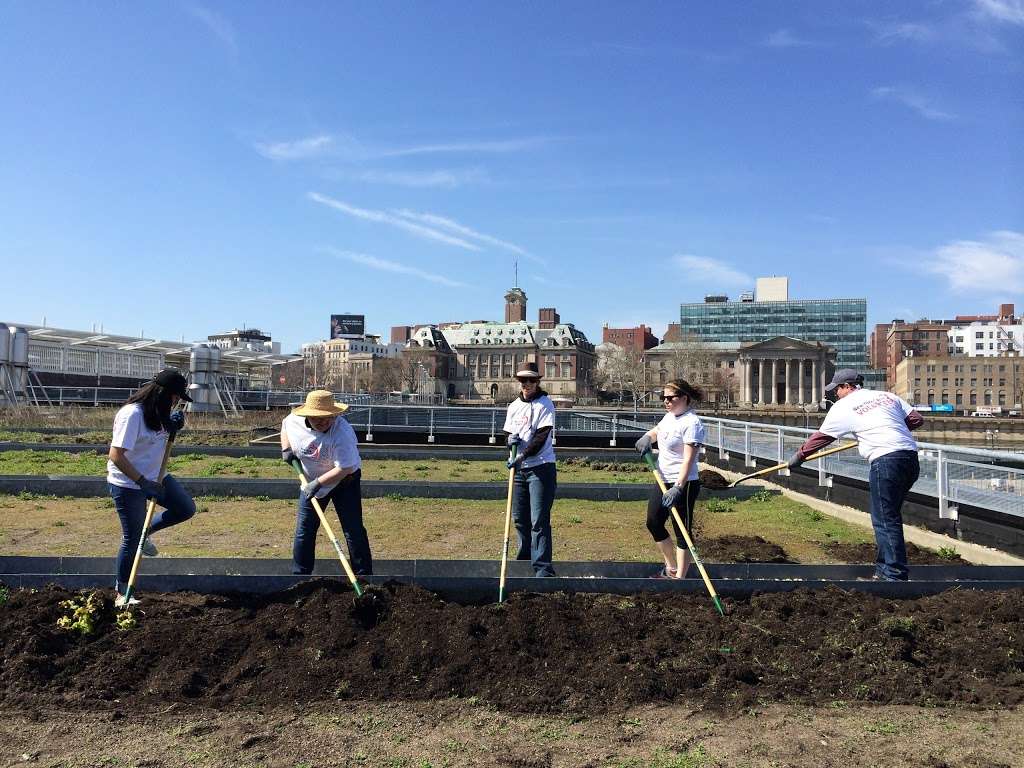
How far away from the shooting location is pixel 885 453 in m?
6.38

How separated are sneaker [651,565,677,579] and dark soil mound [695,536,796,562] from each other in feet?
5.01

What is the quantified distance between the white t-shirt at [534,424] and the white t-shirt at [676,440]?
3.20 feet

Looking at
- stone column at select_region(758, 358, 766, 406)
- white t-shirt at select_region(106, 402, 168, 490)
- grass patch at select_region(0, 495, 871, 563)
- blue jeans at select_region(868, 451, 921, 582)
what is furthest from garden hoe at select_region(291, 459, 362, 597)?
stone column at select_region(758, 358, 766, 406)

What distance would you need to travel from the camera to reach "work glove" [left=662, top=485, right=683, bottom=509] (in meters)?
6.42

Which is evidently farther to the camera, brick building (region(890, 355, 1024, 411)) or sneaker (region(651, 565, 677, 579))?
brick building (region(890, 355, 1024, 411))

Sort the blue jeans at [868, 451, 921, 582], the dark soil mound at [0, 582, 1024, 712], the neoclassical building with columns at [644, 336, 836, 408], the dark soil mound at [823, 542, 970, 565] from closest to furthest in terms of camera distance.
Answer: the dark soil mound at [0, 582, 1024, 712] < the blue jeans at [868, 451, 921, 582] < the dark soil mound at [823, 542, 970, 565] < the neoclassical building with columns at [644, 336, 836, 408]

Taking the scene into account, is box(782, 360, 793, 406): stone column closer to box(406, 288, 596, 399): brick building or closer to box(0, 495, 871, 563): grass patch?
box(406, 288, 596, 399): brick building

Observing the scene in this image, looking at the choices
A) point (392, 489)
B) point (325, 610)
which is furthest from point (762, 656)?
point (392, 489)

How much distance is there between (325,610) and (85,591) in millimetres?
1828

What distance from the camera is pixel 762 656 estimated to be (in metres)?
4.80

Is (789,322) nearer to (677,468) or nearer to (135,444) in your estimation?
(677,468)

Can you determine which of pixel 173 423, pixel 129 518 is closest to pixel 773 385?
pixel 173 423

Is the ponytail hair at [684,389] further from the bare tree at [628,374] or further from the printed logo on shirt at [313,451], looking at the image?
the bare tree at [628,374]

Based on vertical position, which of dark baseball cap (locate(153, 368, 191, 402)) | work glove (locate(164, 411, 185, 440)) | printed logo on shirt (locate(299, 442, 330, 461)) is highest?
dark baseball cap (locate(153, 368, 191, 402))
